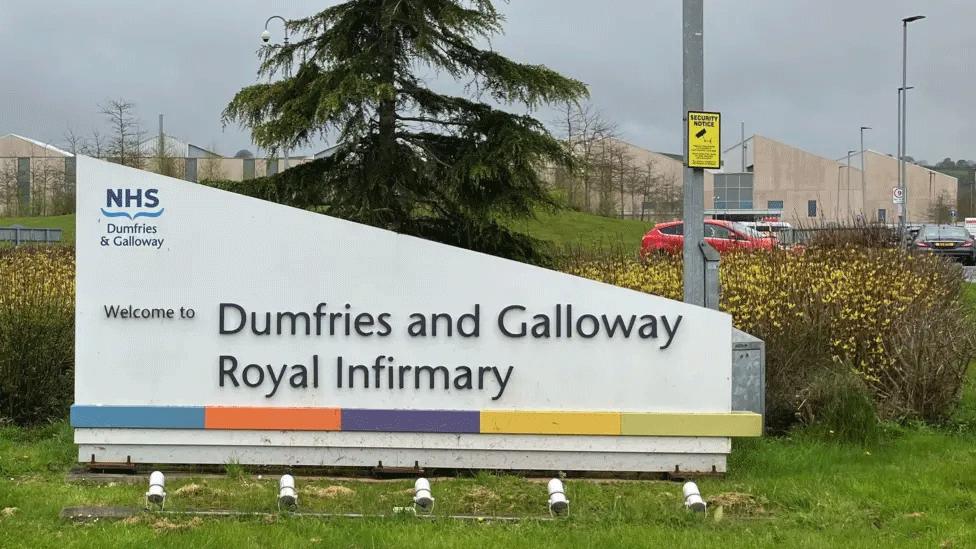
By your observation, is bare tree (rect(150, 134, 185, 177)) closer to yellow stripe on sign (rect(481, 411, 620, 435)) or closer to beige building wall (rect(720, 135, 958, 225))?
yellow stripe on sign (rect(481, 411, 620, 435))

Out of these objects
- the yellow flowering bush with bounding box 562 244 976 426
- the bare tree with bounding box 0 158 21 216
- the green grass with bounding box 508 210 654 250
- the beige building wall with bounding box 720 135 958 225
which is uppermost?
the beige building wall with bounding box 720 135 958 225

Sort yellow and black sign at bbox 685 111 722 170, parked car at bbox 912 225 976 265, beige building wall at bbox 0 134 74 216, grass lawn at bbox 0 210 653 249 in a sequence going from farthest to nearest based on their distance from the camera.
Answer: beige building wall at bbox 0 134 74 216 → grass lawn at bbox 0 210 653 249 → parked car at bbox 912 225 976 265 → yellow and black sign at bbox 685 111 722 170

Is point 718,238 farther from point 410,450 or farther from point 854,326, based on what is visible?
point 410,450

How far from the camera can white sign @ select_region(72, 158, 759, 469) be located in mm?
6152

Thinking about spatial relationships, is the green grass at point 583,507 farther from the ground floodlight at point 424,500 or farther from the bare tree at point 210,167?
the bare tree at point 210,167

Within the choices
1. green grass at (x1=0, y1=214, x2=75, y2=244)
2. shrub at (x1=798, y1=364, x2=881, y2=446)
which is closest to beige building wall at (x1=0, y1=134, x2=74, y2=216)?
green grass at (x1=0, y1=214, x2=75, y2=244)

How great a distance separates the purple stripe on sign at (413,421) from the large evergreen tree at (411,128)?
5523 millimetres

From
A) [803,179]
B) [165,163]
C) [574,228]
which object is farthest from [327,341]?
[803,179]

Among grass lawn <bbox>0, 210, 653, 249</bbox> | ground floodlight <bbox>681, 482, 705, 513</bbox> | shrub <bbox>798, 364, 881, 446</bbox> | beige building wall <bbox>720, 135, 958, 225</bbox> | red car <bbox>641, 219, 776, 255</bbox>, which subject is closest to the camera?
ground floodlight <bbox>681, 482, 705, 513</bbox>

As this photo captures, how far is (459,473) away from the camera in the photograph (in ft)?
20.4

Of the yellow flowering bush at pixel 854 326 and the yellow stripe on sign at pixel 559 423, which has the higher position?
the yellow flowering bush at pixel 854 326

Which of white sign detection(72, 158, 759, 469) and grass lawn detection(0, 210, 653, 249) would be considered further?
grass lawn detection(0, 210, 653, 249)

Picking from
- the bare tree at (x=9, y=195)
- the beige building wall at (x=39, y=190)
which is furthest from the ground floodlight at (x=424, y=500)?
the bare tree at (x=9, y=195)

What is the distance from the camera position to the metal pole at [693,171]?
24.6ft
